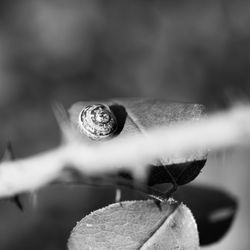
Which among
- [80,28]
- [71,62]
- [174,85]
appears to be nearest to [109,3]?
[80,28]

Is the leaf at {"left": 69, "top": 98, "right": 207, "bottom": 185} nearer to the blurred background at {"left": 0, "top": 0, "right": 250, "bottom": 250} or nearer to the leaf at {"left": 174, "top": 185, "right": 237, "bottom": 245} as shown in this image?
the leaf at {"left": 174, "top": 185, "right": 237, "bottom": 245}

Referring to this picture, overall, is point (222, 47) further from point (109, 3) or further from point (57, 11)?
point (57, 11)

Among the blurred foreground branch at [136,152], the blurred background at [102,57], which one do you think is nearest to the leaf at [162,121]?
the blurred foreground branch at [136,152]

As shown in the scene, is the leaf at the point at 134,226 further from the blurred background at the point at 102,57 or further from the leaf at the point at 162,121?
the blurred background at the point at 102,57

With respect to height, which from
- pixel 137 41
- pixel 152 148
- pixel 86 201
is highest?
pixel 152 148

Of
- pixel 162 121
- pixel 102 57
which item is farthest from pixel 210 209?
pixel 102 57

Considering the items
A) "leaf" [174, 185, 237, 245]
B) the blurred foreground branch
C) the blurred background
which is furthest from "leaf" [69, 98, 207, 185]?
the blurred background
